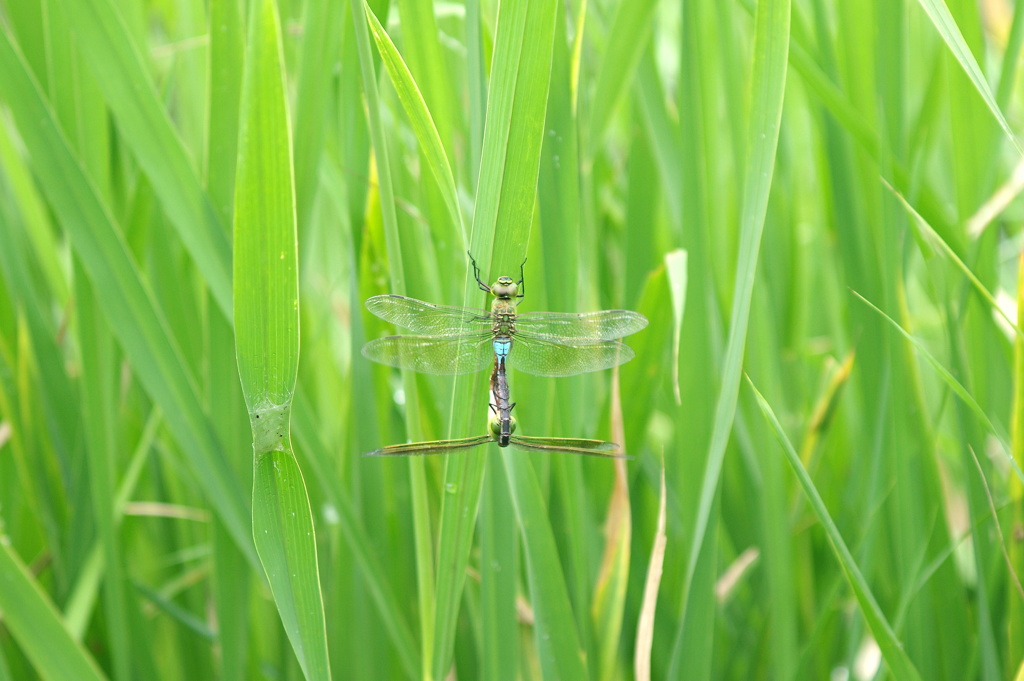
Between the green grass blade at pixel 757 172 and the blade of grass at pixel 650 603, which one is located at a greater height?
the green grass blade at pixel 757 172

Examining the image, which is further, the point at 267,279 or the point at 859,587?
the point at 859,587

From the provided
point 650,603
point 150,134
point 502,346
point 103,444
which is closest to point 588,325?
point 502,346

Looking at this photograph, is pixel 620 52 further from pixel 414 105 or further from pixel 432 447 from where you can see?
pixel 432 447

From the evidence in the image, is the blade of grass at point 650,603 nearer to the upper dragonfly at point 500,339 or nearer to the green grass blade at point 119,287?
the upper dragonfly at point 500,339

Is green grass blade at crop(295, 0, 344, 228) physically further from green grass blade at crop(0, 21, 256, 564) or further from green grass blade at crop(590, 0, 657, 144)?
green grass blade at crop(590, 0, 657, 144)

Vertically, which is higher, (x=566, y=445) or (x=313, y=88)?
(x=313, y=88)

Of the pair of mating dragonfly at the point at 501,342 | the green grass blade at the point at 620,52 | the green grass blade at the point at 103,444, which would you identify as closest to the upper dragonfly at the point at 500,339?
the pair of mating dragonfly at the point at 501,342

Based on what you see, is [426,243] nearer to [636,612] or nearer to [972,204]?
[636,612]
